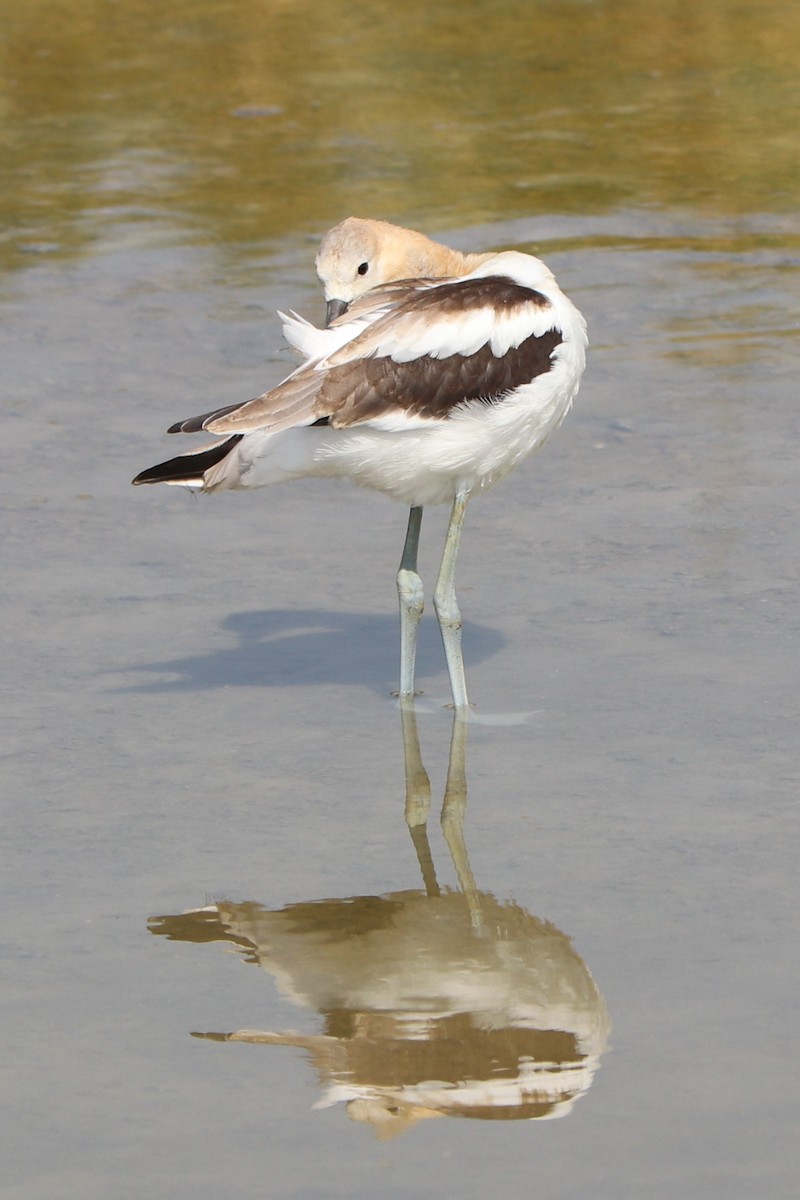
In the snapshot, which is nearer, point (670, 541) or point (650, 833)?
point (650, 833)

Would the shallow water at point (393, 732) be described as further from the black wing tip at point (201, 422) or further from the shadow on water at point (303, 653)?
the black wing tip at point (201, 422)

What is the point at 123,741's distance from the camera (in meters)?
5.56

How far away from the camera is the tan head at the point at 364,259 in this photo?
5957 mm

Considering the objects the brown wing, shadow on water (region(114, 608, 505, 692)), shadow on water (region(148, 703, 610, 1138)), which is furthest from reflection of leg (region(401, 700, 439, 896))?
the brown wing

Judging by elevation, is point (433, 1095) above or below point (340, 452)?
below

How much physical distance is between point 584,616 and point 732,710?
0.81 meters

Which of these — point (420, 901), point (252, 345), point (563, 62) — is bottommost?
point (420, 901)

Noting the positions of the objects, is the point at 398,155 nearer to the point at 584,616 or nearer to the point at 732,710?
the point at 584,616

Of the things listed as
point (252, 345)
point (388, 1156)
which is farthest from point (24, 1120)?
point (252, 345)

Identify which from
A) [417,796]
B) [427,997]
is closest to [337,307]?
[417,796]

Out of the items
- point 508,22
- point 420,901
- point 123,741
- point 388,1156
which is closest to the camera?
point 388,1156

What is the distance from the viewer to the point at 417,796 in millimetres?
5289

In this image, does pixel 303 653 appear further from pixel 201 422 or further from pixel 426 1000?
pixel 426 1000

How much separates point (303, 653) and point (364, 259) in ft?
4.06
